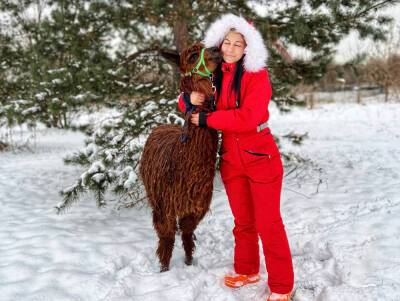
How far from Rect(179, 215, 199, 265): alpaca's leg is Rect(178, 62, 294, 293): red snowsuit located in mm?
466

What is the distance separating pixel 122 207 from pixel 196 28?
9.00 ft

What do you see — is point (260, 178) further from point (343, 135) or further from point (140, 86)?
point (343, 135)

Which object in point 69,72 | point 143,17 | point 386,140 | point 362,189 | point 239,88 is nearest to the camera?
point 239,88

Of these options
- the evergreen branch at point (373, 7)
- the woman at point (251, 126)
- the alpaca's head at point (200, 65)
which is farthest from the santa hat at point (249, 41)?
the evergreen branch at point (373, 7)

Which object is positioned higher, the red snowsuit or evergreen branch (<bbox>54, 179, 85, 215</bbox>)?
Answer: the red snowsuit

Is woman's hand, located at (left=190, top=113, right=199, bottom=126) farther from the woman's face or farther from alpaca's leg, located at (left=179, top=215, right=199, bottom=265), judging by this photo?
alpaca's leg, located at (left=179, top=215, right=199, bottom=265)

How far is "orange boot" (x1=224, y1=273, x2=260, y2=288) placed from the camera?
8.05 ft

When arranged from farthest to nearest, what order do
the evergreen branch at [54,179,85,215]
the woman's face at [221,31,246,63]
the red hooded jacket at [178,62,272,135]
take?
the evergreen branch at [54,179,85,215] < the woman's face at [221,31,246,63] < the red hooded jacket at [178,62,272,135]

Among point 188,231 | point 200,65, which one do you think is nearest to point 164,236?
point 188,231

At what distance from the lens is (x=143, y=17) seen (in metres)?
4.91

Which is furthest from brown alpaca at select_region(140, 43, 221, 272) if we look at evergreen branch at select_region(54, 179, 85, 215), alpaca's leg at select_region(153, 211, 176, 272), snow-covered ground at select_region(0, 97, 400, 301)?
evergreen branch at select_region(54, 179, 85, 215)

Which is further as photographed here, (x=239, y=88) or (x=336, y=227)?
(x=336, y=227)

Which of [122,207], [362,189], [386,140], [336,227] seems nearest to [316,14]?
[362,189]

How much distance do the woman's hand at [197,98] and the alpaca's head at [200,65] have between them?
24mm
